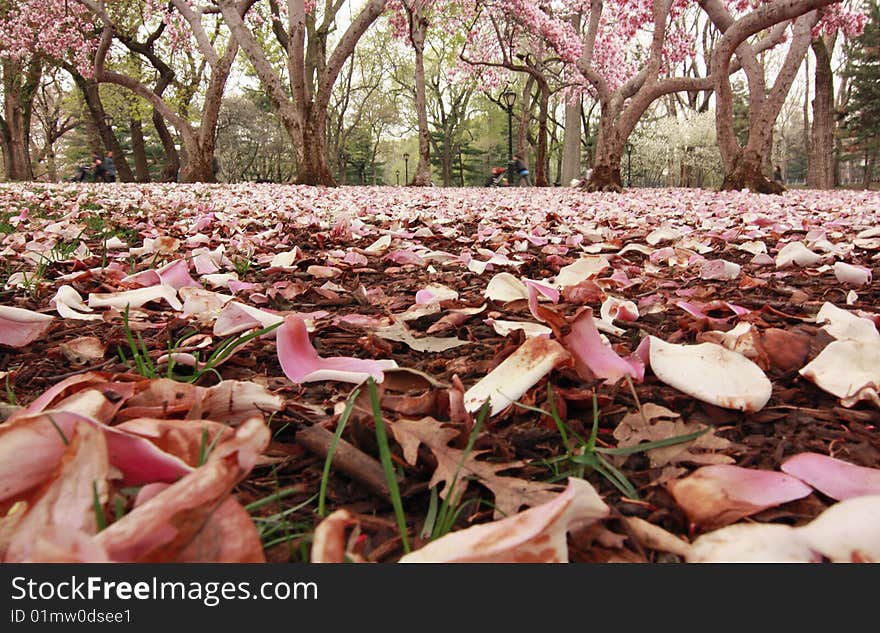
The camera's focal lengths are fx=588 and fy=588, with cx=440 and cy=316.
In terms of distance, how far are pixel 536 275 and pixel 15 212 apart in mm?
5247

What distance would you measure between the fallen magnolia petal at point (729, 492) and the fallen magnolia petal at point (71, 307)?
161cm

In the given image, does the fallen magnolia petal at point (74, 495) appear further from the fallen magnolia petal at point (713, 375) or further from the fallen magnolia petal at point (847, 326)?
Result: the fallen magnolia petal at point (847, 326)

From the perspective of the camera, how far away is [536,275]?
256 cm

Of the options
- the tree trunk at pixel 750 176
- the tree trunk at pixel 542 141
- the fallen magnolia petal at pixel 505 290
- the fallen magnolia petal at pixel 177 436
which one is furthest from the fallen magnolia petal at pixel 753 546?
the tree trunk at pixel 542 141

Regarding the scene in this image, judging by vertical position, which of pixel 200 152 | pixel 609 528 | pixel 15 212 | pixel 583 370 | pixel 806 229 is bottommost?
pixel 609 528

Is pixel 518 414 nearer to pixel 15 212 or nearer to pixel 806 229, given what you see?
pixel 806 229

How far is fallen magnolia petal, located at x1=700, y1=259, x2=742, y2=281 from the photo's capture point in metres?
2.28

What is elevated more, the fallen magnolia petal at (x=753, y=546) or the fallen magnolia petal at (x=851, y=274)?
the fallen magnolia petal at (x=851, y=274)

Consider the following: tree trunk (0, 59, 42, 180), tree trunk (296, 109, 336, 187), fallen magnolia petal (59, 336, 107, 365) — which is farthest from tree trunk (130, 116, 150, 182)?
fallen magnolia petal (59, 336, 107, 365)

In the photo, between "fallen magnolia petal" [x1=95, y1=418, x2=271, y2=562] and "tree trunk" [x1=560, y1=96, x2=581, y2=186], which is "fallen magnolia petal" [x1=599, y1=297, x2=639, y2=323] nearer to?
"fallen magnolia petal" [x1=95, y1=418, x2=271, y2=562]

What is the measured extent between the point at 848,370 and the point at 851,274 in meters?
1.20

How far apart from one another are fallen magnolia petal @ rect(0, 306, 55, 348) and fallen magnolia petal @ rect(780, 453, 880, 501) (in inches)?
64.7

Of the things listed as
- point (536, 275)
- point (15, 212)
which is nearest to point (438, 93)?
point (15, 212)

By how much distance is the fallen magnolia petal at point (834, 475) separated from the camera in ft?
2.60
